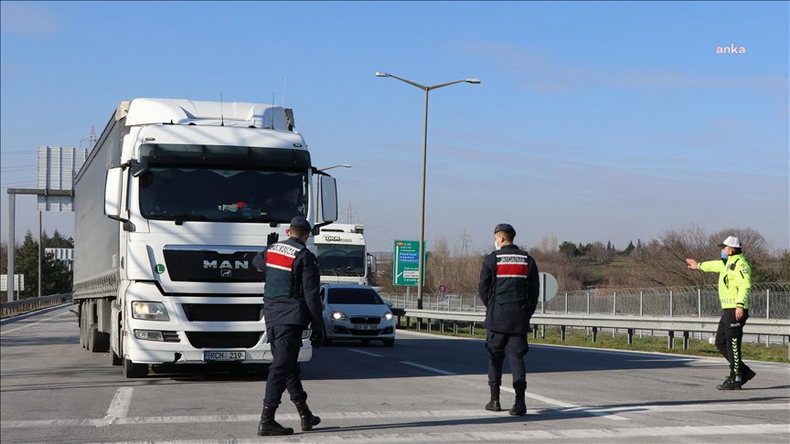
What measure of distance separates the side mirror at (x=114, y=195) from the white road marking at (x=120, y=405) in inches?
85.9

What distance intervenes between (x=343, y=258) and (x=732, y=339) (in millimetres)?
22640

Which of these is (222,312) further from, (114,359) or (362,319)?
(362,319)

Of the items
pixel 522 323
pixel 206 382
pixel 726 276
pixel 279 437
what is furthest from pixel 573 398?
pixel 206 382

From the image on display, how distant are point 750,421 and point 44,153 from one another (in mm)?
51924

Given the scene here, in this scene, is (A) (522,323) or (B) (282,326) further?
(A) (522,323)

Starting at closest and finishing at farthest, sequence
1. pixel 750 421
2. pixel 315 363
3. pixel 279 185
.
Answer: pixel 750 421
pixel 279 185
pixel 315 363

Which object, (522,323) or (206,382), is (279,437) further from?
(206,382)

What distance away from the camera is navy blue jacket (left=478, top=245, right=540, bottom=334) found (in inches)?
378

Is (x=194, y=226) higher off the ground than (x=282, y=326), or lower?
higher

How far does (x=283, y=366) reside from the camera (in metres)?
8.35

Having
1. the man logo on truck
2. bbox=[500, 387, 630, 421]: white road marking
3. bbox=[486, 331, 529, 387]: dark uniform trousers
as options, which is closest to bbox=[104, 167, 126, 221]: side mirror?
the man logo on truck

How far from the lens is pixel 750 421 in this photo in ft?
30.6

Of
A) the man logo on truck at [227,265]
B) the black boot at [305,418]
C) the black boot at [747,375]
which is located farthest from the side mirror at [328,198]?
the black boot at [747,375]

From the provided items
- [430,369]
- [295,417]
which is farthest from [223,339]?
[430,369]
